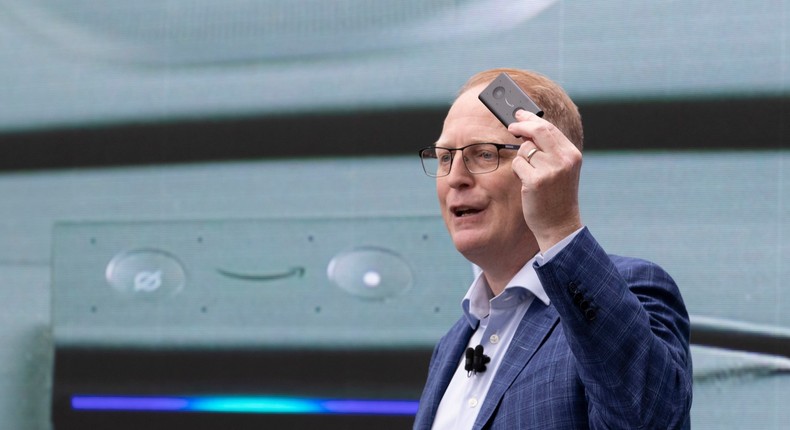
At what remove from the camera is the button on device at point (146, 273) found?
297 cm

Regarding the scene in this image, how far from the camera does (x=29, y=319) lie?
123 inches

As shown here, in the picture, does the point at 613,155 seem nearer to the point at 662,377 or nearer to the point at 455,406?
the point at 455,406

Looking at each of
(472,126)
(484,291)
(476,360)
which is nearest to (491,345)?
(476,360)

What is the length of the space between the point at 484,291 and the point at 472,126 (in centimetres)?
30

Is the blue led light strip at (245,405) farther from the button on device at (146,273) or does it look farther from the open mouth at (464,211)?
the open mouth at (464,211)

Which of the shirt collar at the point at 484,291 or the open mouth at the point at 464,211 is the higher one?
the open mouth at the point at 464,211

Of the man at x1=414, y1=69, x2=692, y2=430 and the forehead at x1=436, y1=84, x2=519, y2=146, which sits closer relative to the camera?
the man at x1=414, y1=69, x2=692, y2=430

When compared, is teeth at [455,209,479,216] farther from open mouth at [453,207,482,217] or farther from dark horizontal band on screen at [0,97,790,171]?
dark horizontal band on screen at [0,97,790,171]

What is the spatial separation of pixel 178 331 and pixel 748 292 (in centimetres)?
173

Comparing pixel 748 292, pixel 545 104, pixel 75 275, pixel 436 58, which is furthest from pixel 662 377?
pixel 75 275

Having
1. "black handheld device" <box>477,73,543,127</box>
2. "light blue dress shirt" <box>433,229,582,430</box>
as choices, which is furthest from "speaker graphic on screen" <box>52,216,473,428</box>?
"black handheld device" <box>477,73,543,127</box>

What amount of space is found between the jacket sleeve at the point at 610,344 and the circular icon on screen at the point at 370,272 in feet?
5.45

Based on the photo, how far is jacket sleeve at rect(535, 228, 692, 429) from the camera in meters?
1.09

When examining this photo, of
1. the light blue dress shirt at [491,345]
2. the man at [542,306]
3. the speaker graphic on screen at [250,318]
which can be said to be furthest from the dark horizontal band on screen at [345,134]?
the light blue dress shirt at [491,345]
